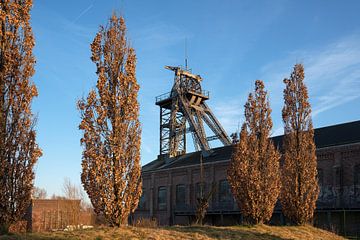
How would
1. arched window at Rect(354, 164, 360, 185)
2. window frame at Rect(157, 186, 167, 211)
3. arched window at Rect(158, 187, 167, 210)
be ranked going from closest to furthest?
arched window at Rect(354, 164, 360, 185)
window frame at Rect(157, 186, 167, 211)
arched window at Rect(158, 187, 167, 210)

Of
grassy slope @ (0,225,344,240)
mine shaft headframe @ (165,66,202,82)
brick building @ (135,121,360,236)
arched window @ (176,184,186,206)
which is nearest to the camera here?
grassy slope @ (0,225,344,240)

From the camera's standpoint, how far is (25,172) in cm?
1202

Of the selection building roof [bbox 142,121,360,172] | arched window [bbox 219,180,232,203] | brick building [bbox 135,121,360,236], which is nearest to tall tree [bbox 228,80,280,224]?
building roof [bbox 142,121,360,172]

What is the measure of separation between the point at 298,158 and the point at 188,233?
9.55 metres

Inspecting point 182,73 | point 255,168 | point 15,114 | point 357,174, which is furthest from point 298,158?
point 182,73

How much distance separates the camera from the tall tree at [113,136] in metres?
12.3

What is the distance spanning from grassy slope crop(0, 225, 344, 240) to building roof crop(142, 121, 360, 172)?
307 inches

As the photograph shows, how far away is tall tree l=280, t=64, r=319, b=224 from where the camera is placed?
1981 cm

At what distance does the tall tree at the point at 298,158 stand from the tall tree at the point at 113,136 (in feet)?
32.6

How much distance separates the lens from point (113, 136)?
12.8m

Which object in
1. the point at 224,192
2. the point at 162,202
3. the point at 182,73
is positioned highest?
the point at 182,73

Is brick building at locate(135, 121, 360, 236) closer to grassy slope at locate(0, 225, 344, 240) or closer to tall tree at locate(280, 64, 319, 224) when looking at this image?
tall tree at locate(280, 64, 319, 224)

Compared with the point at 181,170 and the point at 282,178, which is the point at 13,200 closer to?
the point at 282,178

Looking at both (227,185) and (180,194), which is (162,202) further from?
(227,185)
